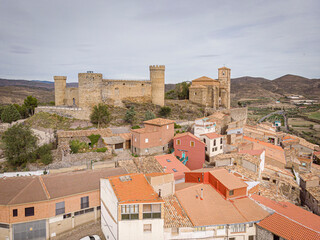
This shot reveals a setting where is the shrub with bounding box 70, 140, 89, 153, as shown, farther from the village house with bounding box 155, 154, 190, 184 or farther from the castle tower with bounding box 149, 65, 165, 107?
the castle tower with bounding box 149, 65, 165, 107

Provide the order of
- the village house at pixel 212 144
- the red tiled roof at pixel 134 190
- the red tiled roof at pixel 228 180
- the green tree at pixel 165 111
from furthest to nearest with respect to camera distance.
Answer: the green tree at pixel 165 111, the village house at pixel 212 144, the red tiled roof at pixel 228 180, the red tiled roof at pixel 134 190

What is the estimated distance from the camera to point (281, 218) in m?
12.6

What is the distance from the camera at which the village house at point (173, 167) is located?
60.6ft

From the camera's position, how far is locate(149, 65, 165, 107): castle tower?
35.5 m

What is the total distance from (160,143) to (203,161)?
469cm

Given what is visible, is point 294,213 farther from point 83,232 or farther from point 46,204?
point 46,204

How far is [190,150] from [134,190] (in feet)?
35.5

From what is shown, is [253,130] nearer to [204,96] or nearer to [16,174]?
[204,96]

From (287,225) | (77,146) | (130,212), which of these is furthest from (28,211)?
(287,225)

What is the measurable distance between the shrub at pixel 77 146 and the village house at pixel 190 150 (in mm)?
8603

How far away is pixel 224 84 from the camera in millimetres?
42500

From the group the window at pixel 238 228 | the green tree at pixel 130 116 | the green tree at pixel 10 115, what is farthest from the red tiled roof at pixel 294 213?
the green tree at pixel 10 115

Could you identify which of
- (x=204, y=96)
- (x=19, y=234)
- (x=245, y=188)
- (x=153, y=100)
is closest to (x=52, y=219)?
(x=19, y=234)

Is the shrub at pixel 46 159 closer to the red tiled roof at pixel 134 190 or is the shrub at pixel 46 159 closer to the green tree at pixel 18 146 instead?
the green tree at pixel 18 146
